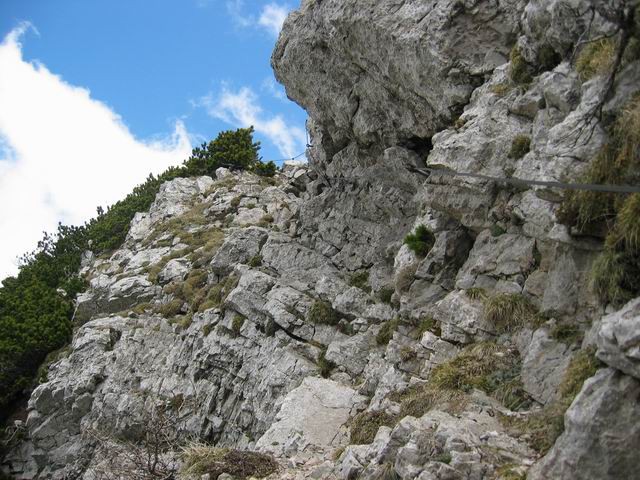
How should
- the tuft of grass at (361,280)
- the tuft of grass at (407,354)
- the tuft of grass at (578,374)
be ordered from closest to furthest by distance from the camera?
1. the tuft of grass at (578,374)
2. the tuft of grass at (407,354)
3. the tuft of grass at (361,280)

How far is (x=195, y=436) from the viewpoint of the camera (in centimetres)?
1933

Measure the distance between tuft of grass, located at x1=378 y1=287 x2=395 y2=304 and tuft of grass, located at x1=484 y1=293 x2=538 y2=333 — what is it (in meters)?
6.54

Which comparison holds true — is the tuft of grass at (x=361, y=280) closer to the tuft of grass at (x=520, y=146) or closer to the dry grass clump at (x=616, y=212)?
the tuft of grass at (x=520, y=146)

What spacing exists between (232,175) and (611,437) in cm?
4235

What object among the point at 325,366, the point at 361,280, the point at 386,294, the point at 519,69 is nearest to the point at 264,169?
the point at 361,280

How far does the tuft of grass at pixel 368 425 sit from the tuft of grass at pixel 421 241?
5.45 metres

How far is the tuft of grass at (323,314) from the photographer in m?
18.6

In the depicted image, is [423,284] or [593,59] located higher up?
[593,59]

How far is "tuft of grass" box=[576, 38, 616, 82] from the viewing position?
30.4ft

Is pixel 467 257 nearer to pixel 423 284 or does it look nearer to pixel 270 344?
pixel 423 284

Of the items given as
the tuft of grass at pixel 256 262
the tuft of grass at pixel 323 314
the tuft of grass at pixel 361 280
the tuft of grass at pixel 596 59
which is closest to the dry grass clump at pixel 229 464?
the tuft of grass at pixel 323 314

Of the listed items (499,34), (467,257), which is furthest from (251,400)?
(499,34)

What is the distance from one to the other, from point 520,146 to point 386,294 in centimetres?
737

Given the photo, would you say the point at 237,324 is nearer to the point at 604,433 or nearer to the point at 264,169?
the point at 604,433
